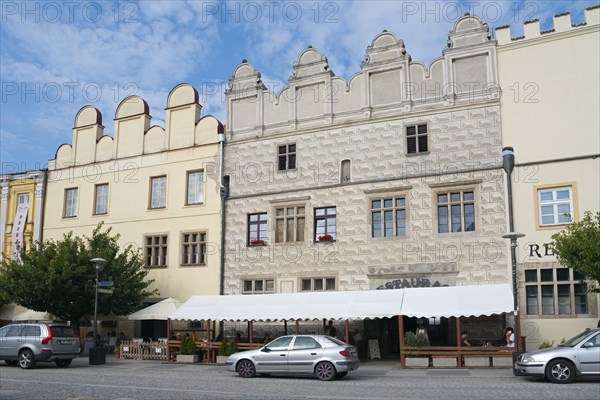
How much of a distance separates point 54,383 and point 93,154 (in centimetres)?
1851

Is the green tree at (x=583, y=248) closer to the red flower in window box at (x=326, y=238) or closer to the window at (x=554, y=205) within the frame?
the window at (x=554, y=205)

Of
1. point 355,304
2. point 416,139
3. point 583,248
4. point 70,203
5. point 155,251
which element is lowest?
point 355,304

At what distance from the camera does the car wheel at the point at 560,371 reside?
15.7 meters

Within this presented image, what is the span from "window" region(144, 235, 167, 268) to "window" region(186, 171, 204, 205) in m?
2.28

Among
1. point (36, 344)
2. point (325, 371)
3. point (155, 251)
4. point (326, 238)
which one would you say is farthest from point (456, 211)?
point (36, 344)

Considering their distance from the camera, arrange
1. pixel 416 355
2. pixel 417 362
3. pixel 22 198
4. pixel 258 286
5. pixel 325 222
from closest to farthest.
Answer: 1. pixel 417 362
2. pixel 416 355
3. pixel 325 222
4. pixel 258 286
5. pixel 22 198

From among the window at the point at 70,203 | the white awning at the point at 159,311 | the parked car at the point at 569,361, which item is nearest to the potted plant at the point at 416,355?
the parked car at the point at 569,361

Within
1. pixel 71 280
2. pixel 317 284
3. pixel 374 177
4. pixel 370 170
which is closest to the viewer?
pixel 374 177

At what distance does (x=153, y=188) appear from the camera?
31.1 metres

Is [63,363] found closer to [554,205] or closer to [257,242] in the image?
[257,242]

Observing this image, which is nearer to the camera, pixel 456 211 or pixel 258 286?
pixel 456 211

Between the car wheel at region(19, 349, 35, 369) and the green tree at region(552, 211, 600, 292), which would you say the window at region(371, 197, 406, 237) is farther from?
the car wheel at region(19, 349, 35, 369)

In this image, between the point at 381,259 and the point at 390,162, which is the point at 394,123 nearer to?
the point at 390,162

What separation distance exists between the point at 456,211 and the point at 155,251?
14.5m
